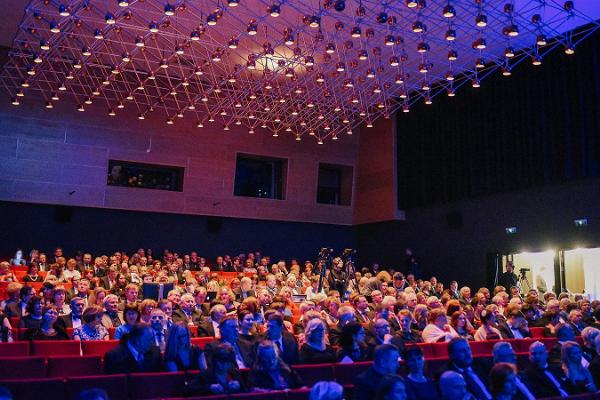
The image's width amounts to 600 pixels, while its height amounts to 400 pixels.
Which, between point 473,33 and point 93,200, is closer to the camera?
point 473,33

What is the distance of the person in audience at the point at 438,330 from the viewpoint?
21.8 feet

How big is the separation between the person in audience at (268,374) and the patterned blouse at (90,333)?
225 centimetres

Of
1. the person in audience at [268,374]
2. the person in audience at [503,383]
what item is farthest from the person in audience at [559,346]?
the person in audience at [268,374]

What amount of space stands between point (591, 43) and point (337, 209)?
8.65m

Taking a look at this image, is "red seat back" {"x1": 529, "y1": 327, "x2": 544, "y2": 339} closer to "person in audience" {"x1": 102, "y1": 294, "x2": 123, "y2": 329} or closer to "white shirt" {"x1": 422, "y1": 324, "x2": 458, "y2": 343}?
"white shirt" {"x1": 422, "y1": 324, "x2": 458, "y2": 343}

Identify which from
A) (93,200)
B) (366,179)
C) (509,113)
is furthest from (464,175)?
(93,200)

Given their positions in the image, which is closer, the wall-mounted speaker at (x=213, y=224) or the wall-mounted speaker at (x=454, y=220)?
the wall-mounted speaker at (x=454, y=220)

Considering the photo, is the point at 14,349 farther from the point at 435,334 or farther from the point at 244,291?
the point at 244,291

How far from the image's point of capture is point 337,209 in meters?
18.6

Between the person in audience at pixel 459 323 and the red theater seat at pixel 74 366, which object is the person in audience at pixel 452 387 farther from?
the person in audience at pixel 459 323

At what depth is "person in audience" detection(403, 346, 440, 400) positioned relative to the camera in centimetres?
426

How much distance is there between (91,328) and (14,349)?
896 mm

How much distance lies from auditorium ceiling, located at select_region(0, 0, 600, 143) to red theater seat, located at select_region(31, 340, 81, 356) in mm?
4700

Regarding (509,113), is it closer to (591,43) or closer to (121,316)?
(591,43)
